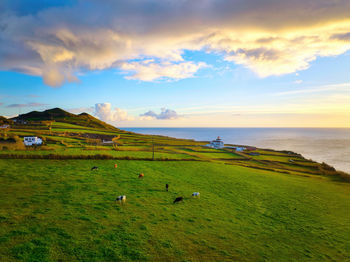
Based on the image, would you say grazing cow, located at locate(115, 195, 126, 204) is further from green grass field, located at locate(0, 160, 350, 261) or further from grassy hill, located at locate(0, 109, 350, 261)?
green grass field, located at locate(0, 160, 350, 261)

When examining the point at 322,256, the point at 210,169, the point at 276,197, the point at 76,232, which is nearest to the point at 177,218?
the point at 76,232

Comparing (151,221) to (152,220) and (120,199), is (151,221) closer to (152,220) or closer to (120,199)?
(152,220)

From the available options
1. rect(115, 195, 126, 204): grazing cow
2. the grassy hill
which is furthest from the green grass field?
rect(115, 195, 126, 204): grazing cow

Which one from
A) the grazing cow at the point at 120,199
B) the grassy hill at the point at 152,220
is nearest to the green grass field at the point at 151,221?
the grassy hill at the point at 152,220

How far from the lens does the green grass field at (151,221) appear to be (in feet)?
47.1

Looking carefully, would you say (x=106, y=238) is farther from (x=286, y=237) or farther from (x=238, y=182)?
(x=238, y=182)

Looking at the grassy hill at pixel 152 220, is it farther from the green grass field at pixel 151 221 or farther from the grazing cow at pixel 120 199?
the grazing cow at pixel 120 199

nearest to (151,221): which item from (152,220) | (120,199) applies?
(152,220)

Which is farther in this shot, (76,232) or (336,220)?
(336,220)

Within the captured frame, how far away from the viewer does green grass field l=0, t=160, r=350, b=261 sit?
14352 mm

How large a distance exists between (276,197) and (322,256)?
16851mm

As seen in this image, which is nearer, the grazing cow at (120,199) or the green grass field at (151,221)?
the green grass field at (151,221)

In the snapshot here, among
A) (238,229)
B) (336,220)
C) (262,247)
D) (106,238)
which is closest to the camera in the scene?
(106,238)

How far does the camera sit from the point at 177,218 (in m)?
20.7
